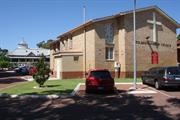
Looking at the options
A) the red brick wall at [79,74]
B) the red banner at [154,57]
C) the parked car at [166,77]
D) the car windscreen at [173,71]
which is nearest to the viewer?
the parked car at [166,77]

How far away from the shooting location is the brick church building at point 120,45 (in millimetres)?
32656

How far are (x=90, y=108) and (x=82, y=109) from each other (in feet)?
1.42

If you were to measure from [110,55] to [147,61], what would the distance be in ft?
13.1

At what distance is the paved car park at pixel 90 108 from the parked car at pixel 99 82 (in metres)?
1.69

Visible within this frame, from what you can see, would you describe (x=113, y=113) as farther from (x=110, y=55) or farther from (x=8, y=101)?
(x=110, y=55)

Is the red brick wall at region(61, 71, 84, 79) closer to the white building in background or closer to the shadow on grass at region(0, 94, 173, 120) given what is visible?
the shadow on grass at region(0, 94, 173, 120)

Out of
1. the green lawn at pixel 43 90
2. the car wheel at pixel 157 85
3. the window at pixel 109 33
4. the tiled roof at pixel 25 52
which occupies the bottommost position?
the green lawn at pixel 43 90

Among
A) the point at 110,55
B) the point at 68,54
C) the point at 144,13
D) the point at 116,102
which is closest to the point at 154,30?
the point at 144,13

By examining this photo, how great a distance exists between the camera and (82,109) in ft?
45.6

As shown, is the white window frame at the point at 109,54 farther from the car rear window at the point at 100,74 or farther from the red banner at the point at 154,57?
the car rear window at the point at 100,74

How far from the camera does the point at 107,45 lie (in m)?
33.1

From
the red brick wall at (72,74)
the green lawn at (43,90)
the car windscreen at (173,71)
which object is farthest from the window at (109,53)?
the car windscreen at (173,71)

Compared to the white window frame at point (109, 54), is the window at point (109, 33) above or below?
above

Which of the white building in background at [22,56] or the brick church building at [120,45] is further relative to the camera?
the white building in background at [22,56]
